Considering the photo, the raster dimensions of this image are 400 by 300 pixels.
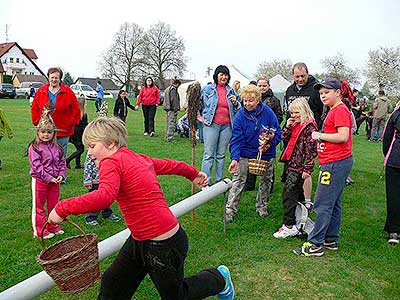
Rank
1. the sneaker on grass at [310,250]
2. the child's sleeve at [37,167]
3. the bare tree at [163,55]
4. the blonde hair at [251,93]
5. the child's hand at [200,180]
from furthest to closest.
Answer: the bare tree at [163,55], the blonde hair at [251,93], the child's sleeve at [37,167], the sneaker on grass at [310,250], the child's hand at [200,180]

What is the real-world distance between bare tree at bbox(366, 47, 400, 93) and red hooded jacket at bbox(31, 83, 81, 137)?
45569 mm

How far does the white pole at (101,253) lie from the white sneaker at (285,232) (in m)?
0.92

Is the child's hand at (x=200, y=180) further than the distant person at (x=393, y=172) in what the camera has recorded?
No

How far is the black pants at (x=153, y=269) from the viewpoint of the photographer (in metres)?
3.04

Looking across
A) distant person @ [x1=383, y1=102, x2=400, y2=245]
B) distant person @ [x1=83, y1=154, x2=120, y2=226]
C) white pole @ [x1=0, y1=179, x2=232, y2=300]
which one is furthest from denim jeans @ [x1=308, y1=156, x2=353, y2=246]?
distant person @ [x1=83, y1=154, x2=120, y2=226]

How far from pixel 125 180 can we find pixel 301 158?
314 centimetres

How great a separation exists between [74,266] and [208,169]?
4.99 m

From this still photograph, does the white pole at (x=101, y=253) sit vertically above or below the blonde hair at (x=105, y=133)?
below

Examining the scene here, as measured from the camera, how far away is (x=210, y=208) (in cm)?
679

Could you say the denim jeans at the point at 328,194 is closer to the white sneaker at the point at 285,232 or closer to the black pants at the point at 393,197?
the white sneaker at the point at 285,232

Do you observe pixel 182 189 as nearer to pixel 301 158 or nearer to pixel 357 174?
pixel 301 158

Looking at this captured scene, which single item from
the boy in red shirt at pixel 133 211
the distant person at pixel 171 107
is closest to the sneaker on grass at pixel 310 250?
the boy in red shirt at pixel 133 211

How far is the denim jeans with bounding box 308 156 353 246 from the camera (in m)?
4.80

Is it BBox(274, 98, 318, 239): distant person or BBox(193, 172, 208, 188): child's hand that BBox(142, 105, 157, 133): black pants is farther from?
BBox(193, 172, 208, 188): child's hand
